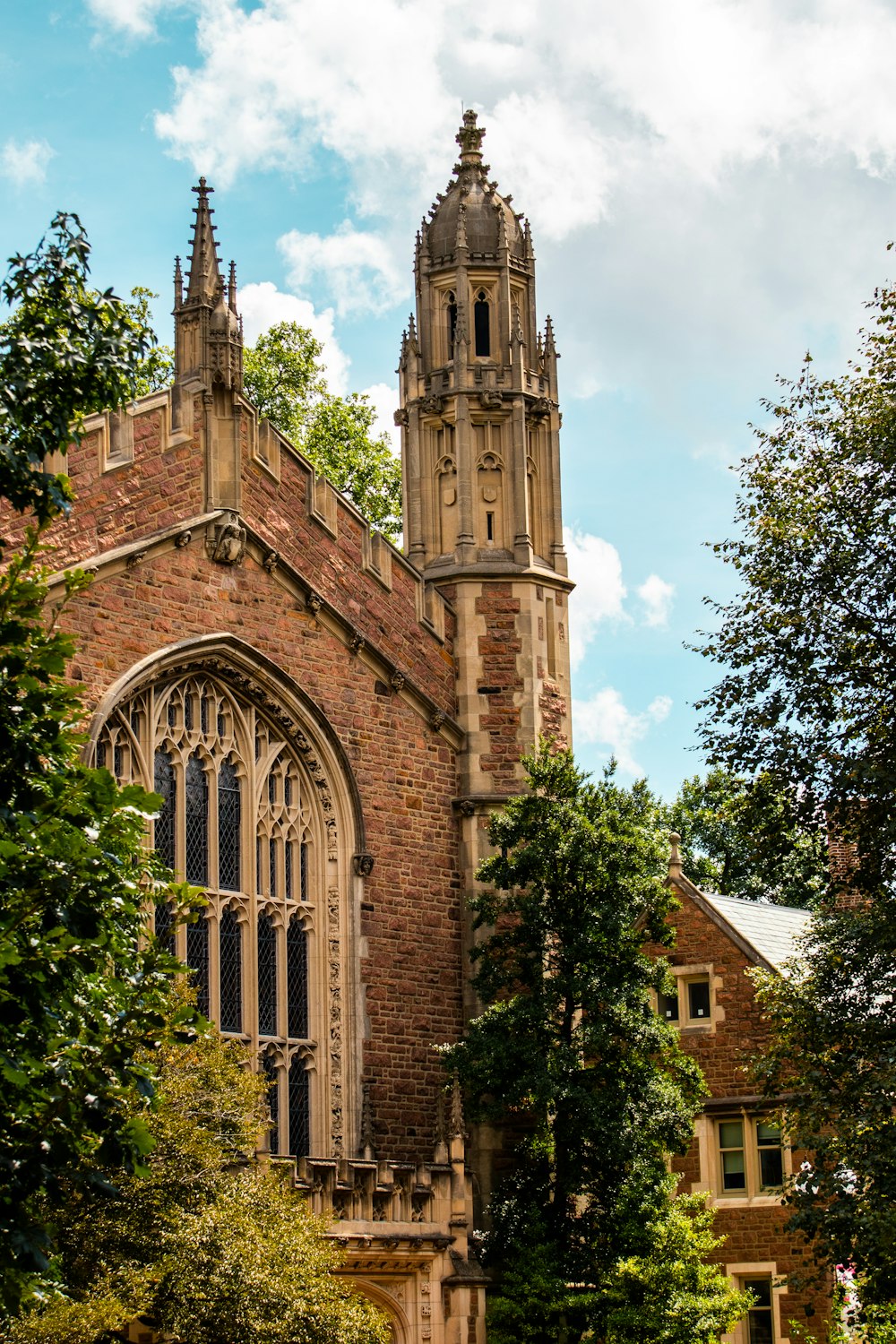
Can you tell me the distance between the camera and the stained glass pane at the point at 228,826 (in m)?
24.4

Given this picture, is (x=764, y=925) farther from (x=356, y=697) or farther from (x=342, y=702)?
(x=342, y=702)

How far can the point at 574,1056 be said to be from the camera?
77.4 feet

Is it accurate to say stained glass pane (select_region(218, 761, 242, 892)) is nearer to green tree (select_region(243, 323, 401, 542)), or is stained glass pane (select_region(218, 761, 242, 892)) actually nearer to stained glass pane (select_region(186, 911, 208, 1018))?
stained glass pane (select_region(186, 911, 208, 1018))

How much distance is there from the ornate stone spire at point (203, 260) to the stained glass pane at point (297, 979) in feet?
25.0

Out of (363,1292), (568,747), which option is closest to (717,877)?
(568,747)

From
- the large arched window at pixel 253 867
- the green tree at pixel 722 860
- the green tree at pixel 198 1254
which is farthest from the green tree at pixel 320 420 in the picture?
the green tree at pixel 198 1254

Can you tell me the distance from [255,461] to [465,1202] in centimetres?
913

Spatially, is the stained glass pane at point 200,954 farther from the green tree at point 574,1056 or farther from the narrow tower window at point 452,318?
the narrow tower window at point 452,318

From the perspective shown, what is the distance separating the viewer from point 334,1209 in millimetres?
21375

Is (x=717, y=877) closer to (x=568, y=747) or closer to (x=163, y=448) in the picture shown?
(x=568, y=747)

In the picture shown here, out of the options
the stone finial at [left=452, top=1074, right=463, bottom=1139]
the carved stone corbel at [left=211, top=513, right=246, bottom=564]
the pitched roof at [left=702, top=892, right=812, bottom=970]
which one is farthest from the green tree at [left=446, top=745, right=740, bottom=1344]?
the pitched roof at [left=702, top=892, right=812, bottom=970]

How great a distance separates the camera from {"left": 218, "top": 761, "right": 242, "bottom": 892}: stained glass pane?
79.9 ft

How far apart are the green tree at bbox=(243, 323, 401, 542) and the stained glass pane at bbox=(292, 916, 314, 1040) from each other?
594 inches

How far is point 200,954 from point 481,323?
32.7 ft
